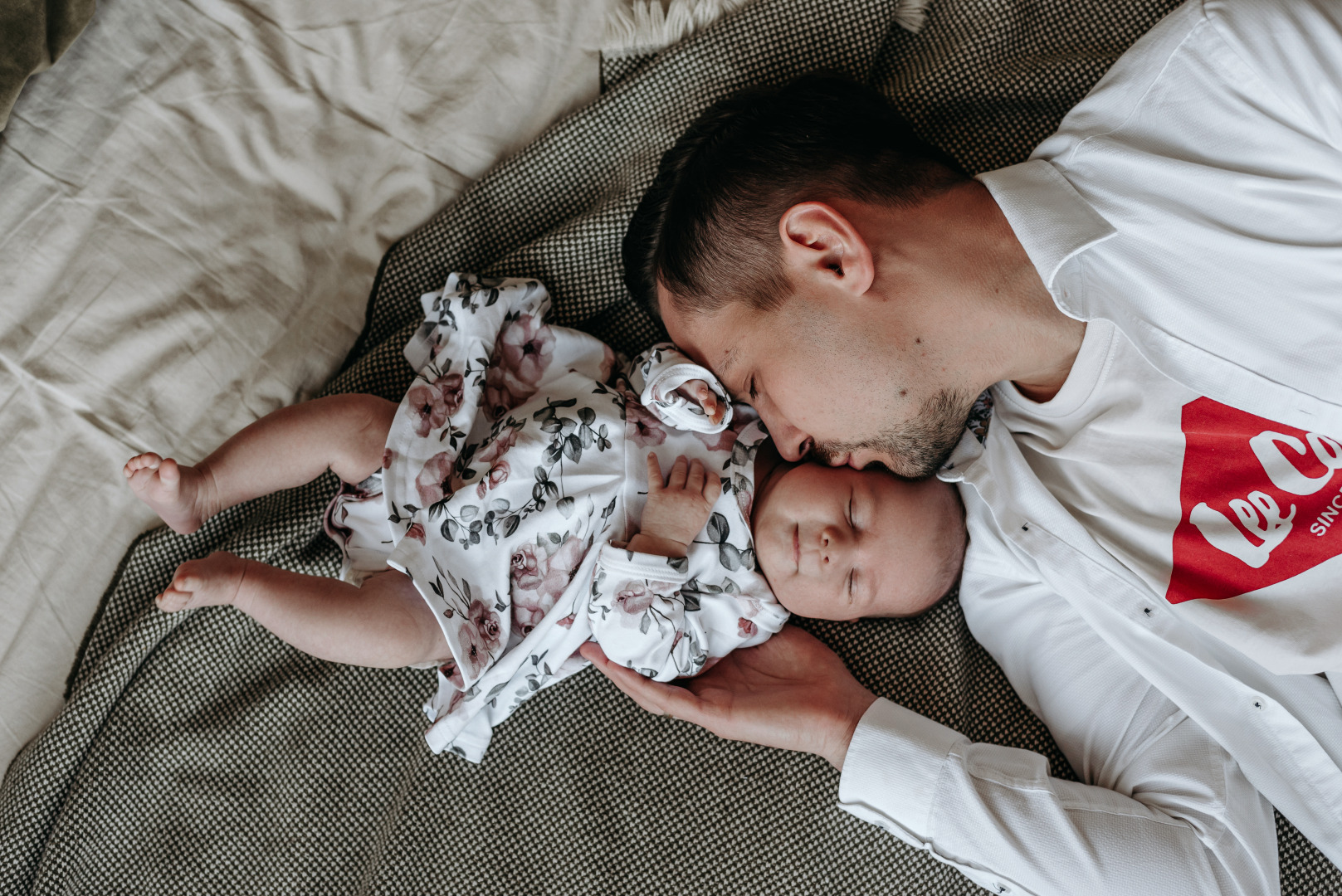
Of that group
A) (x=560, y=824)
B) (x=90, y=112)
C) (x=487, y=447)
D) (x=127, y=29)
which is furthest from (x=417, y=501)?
(x=127, y=29)

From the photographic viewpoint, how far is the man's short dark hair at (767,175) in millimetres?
1472

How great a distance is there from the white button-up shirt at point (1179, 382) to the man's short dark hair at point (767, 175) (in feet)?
0.58

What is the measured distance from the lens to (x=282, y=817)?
165 centimetres

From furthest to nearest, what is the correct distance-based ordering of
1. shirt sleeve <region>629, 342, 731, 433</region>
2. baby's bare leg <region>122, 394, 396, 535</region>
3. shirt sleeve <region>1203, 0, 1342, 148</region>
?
shirt sleeve <region>629, 342, 731, 433</region>
baby's bare leg <region>122, 394, 396, 535</region>
shirt sleeve <region>1203, 0, 1342, 148</region>

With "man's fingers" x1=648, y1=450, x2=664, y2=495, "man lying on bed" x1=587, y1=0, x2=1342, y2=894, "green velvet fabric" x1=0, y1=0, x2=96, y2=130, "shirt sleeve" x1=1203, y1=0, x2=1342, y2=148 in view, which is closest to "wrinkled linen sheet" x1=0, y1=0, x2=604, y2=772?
"green velvet fabric" x1=0, y1=0, x2=96, y2=130

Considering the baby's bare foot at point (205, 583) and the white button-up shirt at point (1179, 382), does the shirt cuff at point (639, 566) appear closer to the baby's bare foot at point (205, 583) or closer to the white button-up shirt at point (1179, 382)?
the white button-up shirt at point (1179, 382)

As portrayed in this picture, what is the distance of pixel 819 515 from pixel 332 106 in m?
1.28

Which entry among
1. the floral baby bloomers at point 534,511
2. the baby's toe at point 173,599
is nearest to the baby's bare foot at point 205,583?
the baby's toe at point 173,599

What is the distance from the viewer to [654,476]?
1.59 m

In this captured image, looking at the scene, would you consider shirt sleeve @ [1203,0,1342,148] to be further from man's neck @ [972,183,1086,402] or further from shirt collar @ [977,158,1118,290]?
man's neck @ [972,183,1086,402]

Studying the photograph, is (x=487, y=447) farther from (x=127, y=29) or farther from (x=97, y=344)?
(x=127, y=29)

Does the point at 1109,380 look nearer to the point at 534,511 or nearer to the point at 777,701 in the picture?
the point at 777,701

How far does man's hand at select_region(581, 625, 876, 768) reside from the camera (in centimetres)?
156

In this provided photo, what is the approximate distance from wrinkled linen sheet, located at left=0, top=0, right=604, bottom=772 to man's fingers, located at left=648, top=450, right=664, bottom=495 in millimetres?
707
